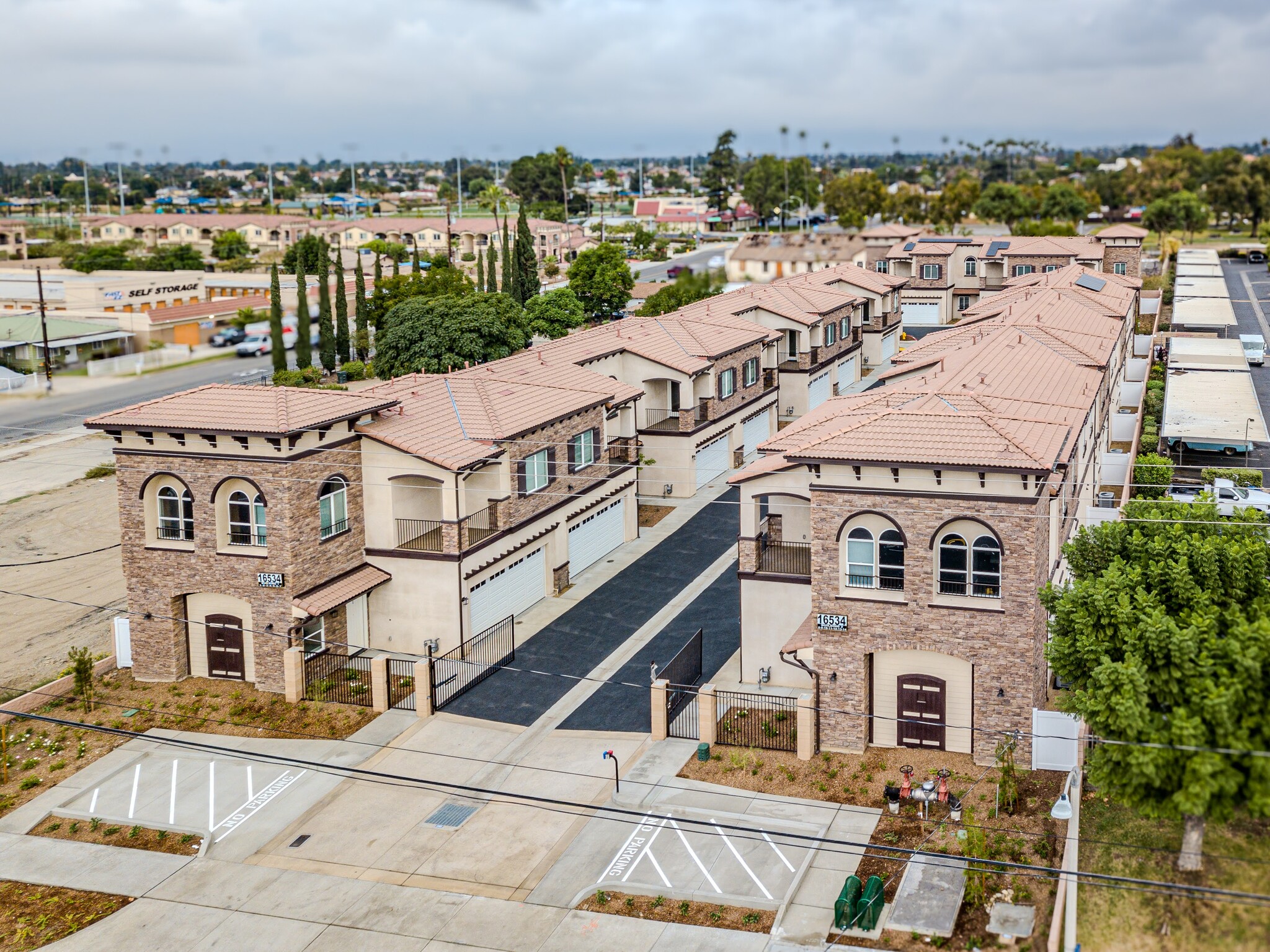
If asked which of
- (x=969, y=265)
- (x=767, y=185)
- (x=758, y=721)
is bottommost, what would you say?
(x=758, y=721)

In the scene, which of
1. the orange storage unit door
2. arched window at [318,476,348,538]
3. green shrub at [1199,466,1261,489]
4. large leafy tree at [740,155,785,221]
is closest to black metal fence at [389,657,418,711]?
arched window at [318,476,348,538]

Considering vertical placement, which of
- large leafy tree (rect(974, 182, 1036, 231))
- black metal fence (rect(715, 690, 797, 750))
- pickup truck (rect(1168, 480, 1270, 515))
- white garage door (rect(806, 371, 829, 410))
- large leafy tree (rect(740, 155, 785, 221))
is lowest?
black metal fence (rect(715, 690, 797, 750))

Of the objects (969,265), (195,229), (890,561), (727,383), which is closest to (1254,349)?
(969,265)

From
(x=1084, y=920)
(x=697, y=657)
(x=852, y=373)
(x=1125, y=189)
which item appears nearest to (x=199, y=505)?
(x=697, y=657)

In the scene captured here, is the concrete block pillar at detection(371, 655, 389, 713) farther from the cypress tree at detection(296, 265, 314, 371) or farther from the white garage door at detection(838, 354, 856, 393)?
the cypress tree at detection(296, 265, 314, 371)

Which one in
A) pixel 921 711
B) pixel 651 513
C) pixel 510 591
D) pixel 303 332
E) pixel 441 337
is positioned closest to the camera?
pixel 921 711

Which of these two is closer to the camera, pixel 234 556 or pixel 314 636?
pixel 234 556

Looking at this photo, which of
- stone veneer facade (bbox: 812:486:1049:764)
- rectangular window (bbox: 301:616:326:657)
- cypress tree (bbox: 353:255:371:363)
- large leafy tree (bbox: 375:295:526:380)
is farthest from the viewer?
cypress tree (bbox: 353:255:371:363)

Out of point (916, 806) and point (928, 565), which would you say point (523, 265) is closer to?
point (928, 565)
